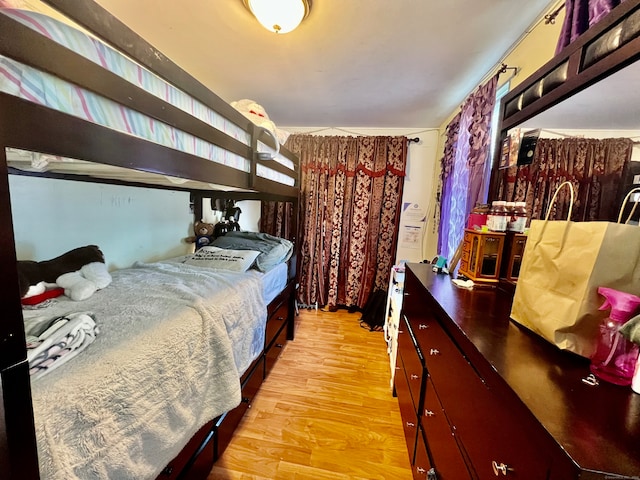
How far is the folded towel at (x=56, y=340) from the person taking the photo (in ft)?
2.16

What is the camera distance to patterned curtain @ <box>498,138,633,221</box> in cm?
86

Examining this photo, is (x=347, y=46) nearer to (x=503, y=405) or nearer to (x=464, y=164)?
(x=464, y=164)

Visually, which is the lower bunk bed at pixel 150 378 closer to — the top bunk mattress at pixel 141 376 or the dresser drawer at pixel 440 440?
the top bunk mattress at pixel 141 376

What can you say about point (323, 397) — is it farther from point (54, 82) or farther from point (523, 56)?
point (523, 56)

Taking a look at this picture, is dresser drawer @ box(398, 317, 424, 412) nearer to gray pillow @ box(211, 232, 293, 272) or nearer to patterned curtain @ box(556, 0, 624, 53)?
gray pillow @ box(211, 232, 293, 272)

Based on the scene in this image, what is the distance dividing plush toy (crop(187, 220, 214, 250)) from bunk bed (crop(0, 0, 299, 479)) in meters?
0.95

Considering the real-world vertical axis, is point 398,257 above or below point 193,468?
above

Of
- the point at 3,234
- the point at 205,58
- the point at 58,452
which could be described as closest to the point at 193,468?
the point at 58,452

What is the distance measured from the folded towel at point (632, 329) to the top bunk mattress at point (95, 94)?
1195 millimetres

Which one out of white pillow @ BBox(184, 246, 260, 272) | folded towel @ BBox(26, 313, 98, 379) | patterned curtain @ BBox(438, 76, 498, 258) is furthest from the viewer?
white pillow @ BBox(184, 246, 260, 272)

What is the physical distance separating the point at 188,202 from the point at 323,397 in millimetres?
1909

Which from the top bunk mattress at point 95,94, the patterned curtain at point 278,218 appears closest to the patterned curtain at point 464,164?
the top bunk mattress at point 95,94

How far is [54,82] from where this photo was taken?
0.50 m

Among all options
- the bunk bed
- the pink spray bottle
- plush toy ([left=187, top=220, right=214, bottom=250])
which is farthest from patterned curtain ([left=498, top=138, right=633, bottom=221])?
plush toy ([left=187, top=220, right=214, bottom=250])
